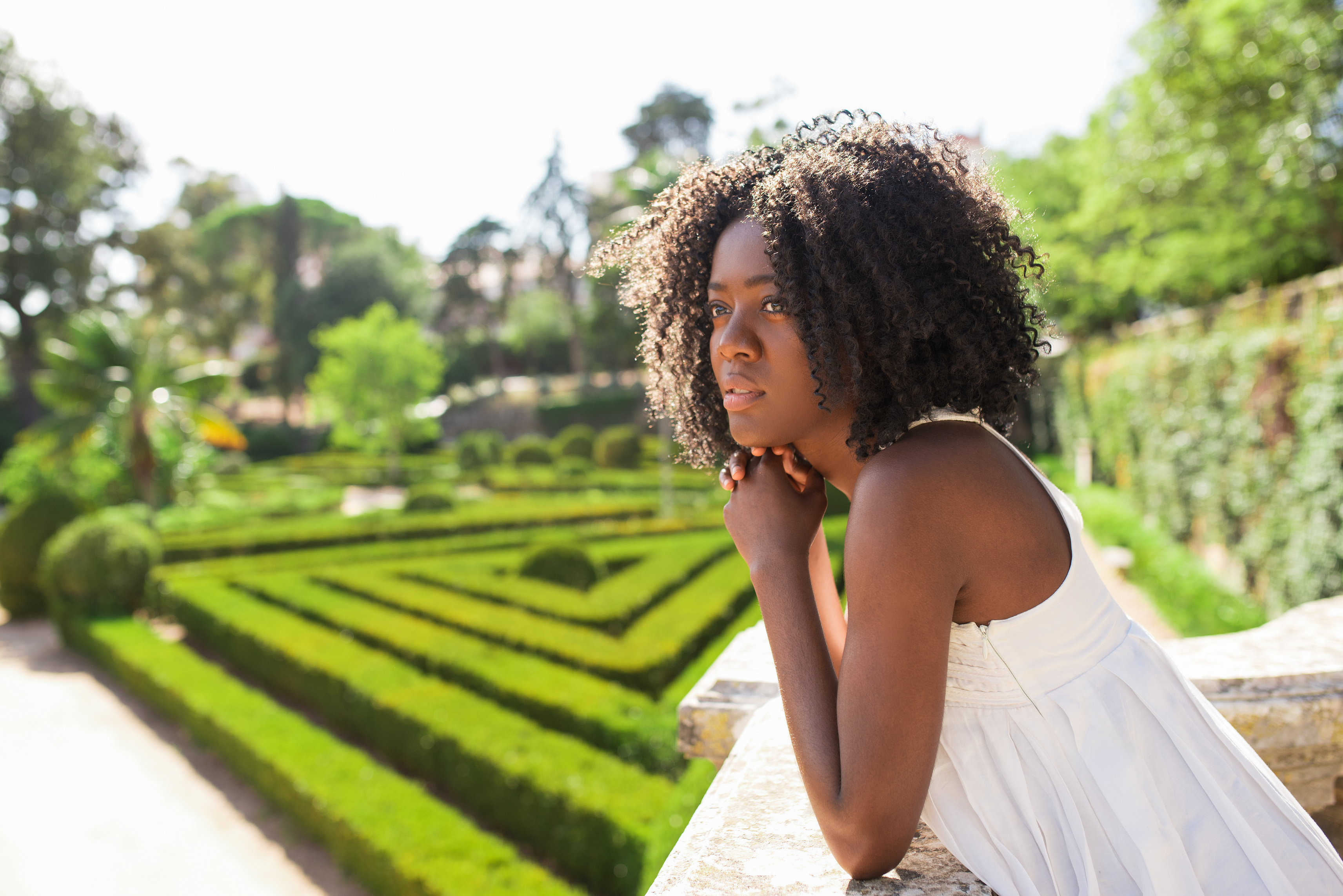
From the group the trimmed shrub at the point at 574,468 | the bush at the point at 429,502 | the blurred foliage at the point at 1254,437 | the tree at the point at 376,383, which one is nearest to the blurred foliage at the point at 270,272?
the tree at the point at 376,383

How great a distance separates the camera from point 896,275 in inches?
45.4

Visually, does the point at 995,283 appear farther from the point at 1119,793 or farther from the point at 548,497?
the point at 548,497

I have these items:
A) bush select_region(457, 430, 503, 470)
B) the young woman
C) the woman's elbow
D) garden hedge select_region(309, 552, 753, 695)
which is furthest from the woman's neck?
bush select_region(457, 430, 503, 470)

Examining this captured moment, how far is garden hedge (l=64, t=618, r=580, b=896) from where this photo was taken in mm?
4016

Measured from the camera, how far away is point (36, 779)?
608 centimetres

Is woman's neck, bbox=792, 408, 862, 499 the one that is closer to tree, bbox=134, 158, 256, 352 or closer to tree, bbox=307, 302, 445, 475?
tree, bbox=307, 302, 445, 475

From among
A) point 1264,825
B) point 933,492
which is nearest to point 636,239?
point 933,492

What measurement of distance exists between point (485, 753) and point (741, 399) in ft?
13.8

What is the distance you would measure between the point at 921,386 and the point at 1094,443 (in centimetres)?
1500

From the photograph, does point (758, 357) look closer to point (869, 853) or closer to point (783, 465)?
point (783, 465)

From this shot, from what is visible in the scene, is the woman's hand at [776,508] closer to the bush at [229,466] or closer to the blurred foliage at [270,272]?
the bush at [229,466]

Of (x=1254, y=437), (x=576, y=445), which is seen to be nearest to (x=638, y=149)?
(x=576, y=445)

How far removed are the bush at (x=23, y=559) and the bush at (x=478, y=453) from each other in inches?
478

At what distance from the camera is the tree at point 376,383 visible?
77.8 ft
